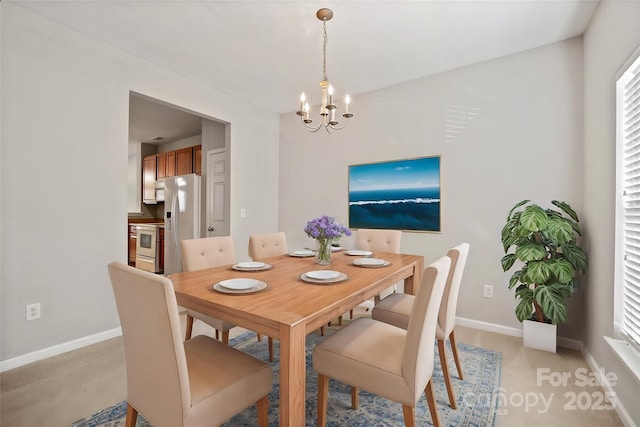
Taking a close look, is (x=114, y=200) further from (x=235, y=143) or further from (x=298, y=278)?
(x=298, y=278)

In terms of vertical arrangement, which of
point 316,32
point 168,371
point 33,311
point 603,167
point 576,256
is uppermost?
point 316,32

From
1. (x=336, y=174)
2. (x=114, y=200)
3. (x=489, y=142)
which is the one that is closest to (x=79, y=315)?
(x=114, y=200)

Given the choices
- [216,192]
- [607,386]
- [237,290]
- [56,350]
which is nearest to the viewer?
[237,290]

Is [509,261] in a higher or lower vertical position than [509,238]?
lower

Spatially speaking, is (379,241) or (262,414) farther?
(379,241)

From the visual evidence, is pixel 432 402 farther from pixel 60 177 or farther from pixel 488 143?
pixel 60 177

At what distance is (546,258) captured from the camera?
2484 mm

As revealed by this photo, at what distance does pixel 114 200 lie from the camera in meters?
2.77

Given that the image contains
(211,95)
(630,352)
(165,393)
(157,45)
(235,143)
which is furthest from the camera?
(235,143)

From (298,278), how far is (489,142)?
2.38 meters

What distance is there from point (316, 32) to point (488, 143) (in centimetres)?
190

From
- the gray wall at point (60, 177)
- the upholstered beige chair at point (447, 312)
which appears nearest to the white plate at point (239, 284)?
the upholstered beige chair at point (447, 312)

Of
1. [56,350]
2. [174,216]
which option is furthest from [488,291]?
[174,216]

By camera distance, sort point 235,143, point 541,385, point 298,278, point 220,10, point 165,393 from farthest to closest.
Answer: point 235,143
point 220,10
point 541,385
point 298,278
point 165,393
